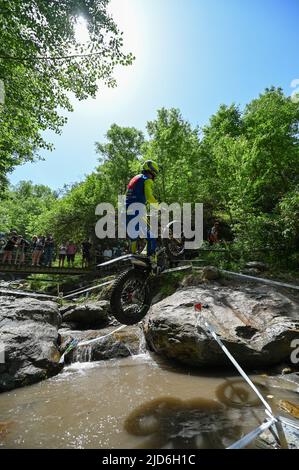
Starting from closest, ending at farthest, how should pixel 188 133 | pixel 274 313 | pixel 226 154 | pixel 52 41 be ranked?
pixel 274 313 → pixel 52 41 → pixel 226 154 → pixel 188 133

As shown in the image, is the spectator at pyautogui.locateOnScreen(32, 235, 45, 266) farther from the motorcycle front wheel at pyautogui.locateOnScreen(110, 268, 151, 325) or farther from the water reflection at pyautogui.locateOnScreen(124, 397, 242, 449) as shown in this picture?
the water reflection at pyautogui.locateOnScreen(124, 397, 242, 449)

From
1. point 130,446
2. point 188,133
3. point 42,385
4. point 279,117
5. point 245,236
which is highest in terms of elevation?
point 279,117

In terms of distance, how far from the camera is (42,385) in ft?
23.0

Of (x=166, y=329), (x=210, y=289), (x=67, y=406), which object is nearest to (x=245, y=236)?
(x=210, y=289)

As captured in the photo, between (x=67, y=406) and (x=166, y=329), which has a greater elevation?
(x=166, y=329)

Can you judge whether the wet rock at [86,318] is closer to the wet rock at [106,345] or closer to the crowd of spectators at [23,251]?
the wet rock at [106,345]

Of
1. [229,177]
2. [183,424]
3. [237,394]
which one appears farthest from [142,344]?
[229,177]

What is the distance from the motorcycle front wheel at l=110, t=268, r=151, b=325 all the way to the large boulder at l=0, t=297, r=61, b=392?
3.96 metres

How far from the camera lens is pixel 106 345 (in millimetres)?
9398

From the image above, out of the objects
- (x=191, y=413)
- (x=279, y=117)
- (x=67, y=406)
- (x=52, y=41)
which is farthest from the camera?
(x=279, y=117)

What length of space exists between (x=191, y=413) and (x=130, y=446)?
1.45 meters

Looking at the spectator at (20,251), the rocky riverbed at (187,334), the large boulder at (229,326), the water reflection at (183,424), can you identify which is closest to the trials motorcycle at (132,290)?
the rocky riverbed at (187,334)

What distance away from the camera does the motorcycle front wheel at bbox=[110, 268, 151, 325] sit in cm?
493

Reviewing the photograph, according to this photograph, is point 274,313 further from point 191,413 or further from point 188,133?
point 188,133
